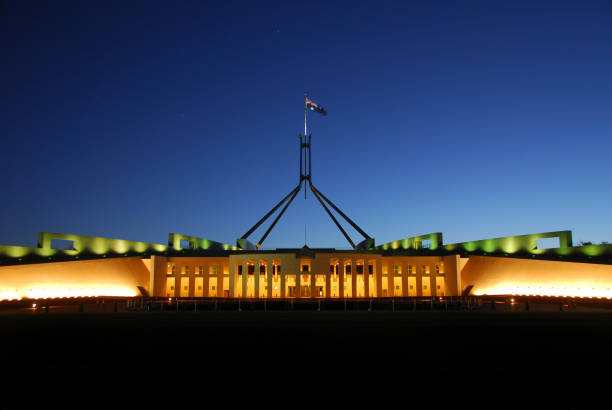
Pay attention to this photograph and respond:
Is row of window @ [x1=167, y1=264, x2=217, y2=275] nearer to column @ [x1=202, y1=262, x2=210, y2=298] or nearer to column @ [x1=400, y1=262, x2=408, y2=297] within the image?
column @ [x1=202, y1=262, x2=210, y2=298]

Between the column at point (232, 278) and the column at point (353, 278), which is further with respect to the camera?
the column at point (232, 278)

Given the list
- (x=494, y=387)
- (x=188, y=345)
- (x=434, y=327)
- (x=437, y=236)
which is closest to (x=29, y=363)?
(x=188, y=345)

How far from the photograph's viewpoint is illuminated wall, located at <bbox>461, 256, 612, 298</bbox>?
79.3ft

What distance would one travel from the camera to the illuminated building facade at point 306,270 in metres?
25.7

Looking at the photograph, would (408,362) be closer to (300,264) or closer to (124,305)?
(124,305)

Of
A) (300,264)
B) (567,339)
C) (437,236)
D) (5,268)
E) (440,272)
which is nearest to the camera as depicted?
(567,339)

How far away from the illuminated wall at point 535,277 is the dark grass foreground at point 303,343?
17.2 metres

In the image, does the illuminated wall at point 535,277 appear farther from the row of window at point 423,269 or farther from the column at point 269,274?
the column at point 269,274

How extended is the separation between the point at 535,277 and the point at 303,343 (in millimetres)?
26400

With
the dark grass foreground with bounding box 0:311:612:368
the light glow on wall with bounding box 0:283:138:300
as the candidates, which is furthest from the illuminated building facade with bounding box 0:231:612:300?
the dark grass foreground with bounding box 0:311:612:368

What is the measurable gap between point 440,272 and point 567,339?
25581 millimetres

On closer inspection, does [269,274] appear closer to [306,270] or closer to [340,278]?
[306,270]

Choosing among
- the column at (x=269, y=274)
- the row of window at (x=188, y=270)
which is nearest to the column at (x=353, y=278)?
→ the column at (x=269, y=274)

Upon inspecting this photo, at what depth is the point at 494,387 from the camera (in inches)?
185
